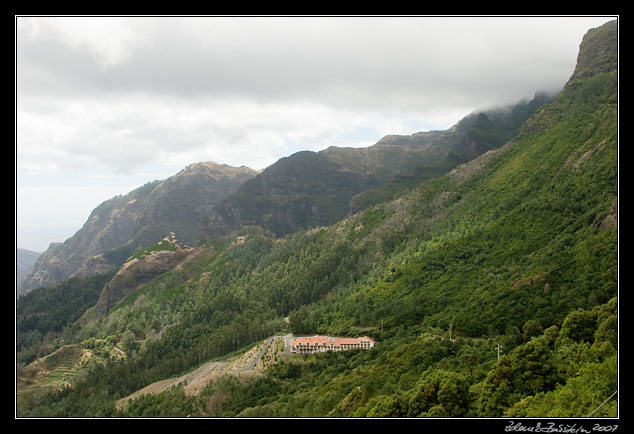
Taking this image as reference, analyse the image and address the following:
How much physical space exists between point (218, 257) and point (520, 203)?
348ft

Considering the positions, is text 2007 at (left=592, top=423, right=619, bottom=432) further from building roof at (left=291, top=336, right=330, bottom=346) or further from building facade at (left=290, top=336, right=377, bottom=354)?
building roof at (left=291, top=336, right=330, bottom=346)

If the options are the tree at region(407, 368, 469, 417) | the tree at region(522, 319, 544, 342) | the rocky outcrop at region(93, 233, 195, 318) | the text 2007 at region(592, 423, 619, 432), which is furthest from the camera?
the rocky outcrop at region(93, 233, 195, 318)

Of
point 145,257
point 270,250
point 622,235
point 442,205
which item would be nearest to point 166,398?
point 622,235

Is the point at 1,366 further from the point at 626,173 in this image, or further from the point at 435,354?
the point at 435,354

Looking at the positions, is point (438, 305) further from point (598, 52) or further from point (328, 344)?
point (598, 52)

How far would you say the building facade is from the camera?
69125 millimetres

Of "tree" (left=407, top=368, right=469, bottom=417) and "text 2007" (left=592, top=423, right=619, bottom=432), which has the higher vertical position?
"text 2007" (left=592, top=423, right=619, bottom=432)

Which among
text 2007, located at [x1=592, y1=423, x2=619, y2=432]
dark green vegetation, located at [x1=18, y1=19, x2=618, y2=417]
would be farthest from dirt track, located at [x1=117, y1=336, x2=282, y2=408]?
text 2007, located at [x1=592, y1=423, x2=619, y2=432]

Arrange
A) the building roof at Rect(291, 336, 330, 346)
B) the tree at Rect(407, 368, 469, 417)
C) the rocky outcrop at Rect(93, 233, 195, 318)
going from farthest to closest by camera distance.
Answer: the rocky outcrop at Rect(93, 233, 195, 318), the building roof at Rect(291, 336, 330, 346), the tree at Rect(407, 368, 469, 417)

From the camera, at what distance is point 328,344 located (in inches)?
2788

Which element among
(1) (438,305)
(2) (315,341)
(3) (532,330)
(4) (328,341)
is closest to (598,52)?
(1) (438,305)

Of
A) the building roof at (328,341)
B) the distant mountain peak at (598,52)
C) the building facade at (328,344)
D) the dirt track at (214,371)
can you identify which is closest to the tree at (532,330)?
the building facade at (328,344)

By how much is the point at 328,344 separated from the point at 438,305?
16.3 m

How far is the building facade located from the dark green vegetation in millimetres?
2265
